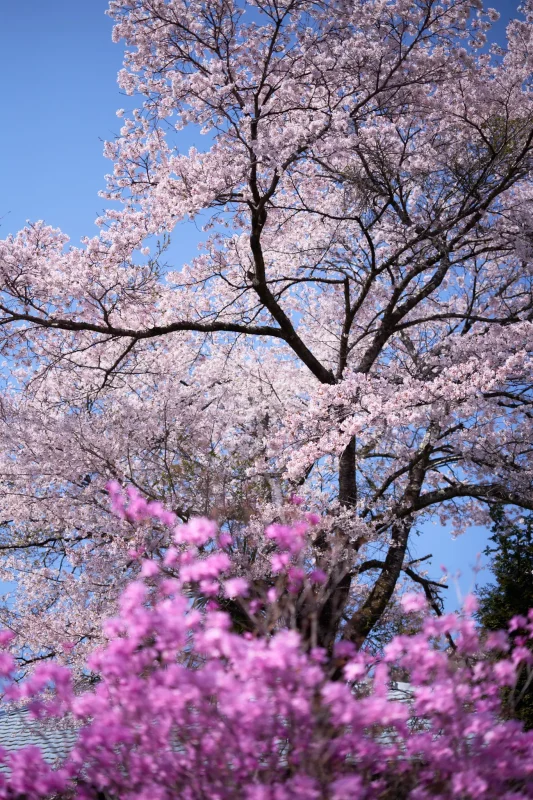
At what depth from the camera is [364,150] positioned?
26.4ft

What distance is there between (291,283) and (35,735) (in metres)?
7.10

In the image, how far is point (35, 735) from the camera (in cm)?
851

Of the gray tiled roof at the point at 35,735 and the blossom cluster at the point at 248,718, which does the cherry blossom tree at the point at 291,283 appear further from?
the blossom cluster at the point at 248,718

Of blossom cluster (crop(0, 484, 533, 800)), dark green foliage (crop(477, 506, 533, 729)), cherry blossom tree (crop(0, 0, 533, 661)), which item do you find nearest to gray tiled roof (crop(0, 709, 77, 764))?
cherry blossom tree (crop(0, 0, 533, 661))

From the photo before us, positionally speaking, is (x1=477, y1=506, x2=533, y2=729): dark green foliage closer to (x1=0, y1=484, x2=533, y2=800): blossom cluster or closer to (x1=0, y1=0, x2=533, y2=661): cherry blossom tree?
(x1=0, y1=0, x2=533, y2=661): cherry blossom tree

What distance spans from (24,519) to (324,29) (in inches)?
322

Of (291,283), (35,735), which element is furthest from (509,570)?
(35,735)

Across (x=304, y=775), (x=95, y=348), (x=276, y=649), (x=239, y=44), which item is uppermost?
(x=239, y=44)

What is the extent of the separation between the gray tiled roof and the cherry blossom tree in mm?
1060

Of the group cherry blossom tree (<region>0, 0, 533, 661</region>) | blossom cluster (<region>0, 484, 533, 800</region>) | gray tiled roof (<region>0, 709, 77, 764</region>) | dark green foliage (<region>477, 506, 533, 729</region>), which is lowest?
blossom cluster (<region>0, 484, 533, 800</region>)

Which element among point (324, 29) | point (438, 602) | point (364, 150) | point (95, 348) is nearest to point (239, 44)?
point (324, 29)

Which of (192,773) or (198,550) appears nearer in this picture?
(192,773)

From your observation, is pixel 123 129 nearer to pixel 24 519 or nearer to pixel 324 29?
pixel 324 29

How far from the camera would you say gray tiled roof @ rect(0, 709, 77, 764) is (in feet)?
23.1
